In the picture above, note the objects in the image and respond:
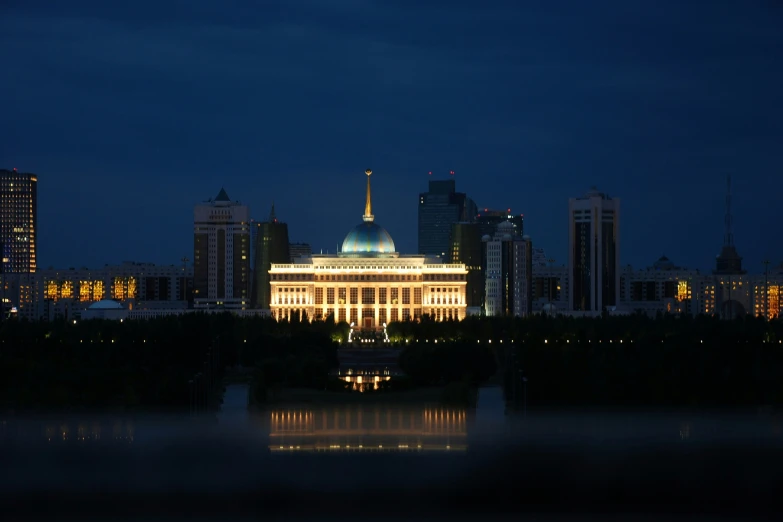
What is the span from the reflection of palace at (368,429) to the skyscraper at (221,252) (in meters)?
99.5

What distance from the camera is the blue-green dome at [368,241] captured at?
13475 cm

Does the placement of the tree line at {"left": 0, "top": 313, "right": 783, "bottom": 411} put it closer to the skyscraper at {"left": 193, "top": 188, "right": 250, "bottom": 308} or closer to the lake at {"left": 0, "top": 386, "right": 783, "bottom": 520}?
the lake at {"left": 0, "top": 386, "right": 783, "bottom": 520}

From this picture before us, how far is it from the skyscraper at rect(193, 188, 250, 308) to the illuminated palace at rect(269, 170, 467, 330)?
24.8 m

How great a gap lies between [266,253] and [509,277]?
20928 mm

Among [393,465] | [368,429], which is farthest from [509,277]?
[393,465]

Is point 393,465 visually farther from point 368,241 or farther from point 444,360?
point 368,241

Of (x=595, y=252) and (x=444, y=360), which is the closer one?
(x=444, y=360)

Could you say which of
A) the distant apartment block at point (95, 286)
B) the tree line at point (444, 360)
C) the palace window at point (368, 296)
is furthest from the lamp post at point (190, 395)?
the distant apartment block at point (95, 286)

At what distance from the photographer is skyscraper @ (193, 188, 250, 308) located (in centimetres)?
15788

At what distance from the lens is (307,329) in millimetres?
102938

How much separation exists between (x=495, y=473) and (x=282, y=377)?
28471mm

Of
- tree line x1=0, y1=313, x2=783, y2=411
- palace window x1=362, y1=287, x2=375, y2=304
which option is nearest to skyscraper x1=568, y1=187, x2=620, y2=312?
palace window x1=362, y1=287, x2=375, y2=304

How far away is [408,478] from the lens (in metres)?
41.8

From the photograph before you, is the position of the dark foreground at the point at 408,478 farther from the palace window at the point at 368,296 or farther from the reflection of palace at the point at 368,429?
the palace window at the point at 368,296
